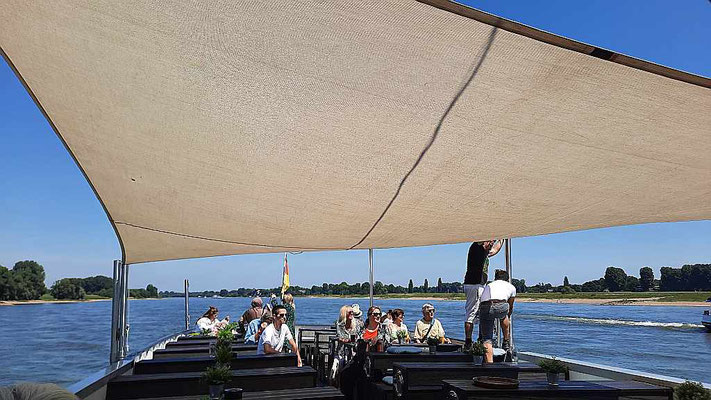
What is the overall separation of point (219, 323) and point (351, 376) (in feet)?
13.2

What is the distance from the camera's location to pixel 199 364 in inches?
188

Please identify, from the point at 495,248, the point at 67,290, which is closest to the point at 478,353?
the point at 495,248

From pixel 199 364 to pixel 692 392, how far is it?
11.7ft

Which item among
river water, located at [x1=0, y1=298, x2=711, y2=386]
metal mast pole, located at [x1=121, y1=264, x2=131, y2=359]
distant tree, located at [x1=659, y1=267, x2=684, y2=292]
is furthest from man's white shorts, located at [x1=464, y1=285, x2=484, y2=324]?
distant tree, located at [x1=659, y1=267, x2=684, y2=292]

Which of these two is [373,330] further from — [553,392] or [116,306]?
[553,392]

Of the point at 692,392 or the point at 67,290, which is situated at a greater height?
the point at 692,392

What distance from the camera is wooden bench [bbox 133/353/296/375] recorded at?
4629 mm

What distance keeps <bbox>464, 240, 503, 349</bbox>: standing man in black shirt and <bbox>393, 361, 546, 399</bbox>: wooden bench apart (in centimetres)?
132

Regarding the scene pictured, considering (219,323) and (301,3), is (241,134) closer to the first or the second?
(301,3)

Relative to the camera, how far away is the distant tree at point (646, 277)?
79750 mm

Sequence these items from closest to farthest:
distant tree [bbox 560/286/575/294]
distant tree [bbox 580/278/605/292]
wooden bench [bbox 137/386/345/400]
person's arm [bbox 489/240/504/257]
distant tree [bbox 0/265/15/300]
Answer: wooden bench [bbox 137/386/345/400] < person's arm [bbox 489/240/504/257] < distant tree [bbox 0/265/15/300] < distant tree [bbox 580/278/605/292] < distant tree [bbox 560/286/575/294]

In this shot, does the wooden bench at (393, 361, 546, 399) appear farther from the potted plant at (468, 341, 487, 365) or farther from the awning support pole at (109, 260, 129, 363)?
the awning support pole at (109, 260, 129, 363)

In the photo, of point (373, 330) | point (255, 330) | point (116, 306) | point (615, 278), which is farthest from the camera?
point (615, 278)

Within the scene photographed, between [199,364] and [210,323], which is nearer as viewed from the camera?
[199,364]
